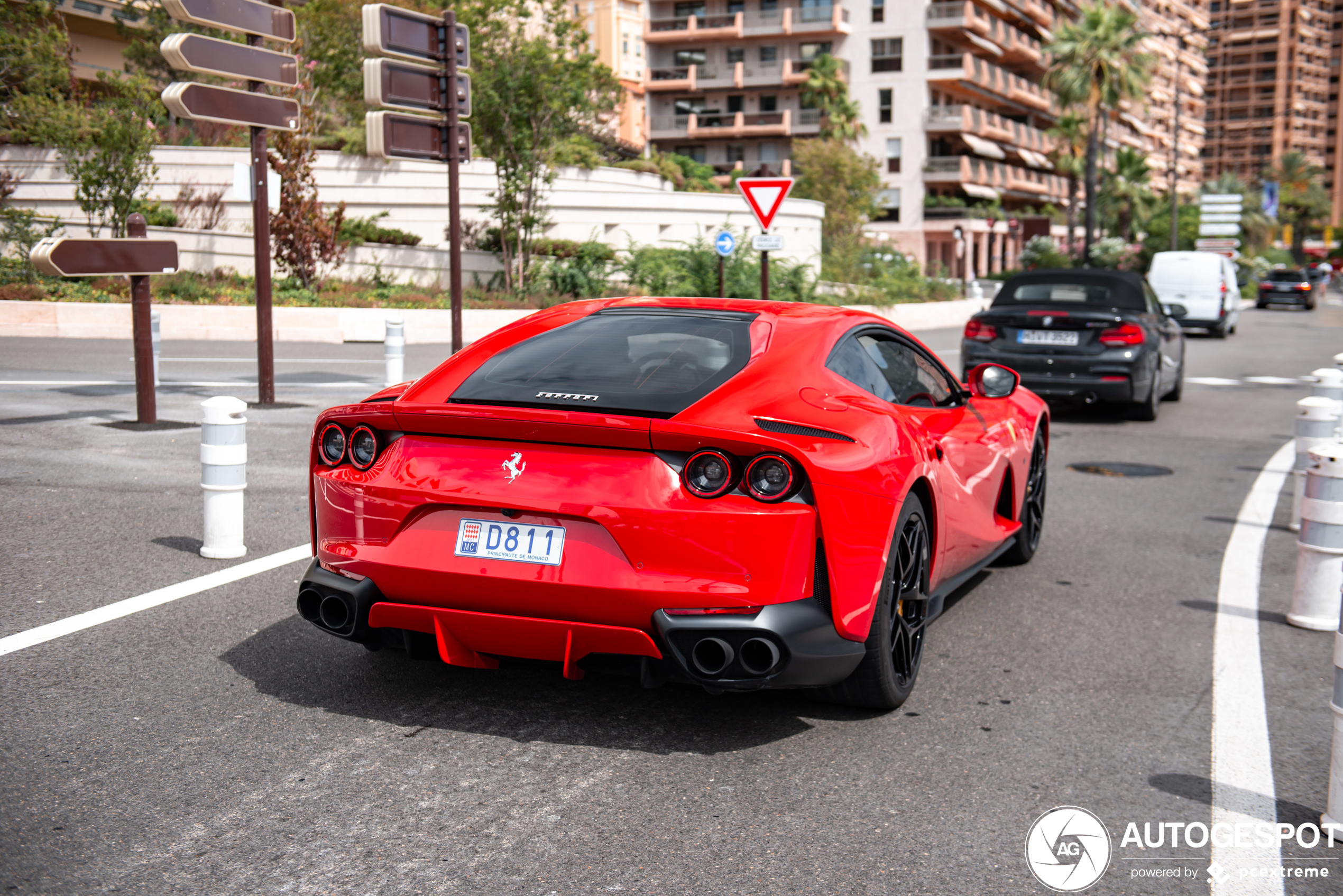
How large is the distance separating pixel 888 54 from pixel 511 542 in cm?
7543

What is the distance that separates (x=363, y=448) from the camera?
169 inches

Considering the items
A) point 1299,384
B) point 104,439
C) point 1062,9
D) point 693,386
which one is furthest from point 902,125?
point 693,386

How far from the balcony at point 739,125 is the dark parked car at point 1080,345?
6370 centimetres

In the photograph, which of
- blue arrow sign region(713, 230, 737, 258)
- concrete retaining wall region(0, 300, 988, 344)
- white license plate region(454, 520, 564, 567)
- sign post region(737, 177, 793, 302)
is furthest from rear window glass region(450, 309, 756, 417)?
blue arrow sign region(713, 230, 737, 258)

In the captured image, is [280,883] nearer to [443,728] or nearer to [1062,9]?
[443,728]

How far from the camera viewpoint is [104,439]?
10180 millimetres

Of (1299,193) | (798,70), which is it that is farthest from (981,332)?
(1299,193)

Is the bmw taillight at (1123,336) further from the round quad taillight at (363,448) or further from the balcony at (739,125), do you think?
the balcony at (739,125)

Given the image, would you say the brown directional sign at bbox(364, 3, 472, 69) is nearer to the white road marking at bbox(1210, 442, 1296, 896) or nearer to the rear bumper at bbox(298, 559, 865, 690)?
the white road marking at bbox(1210, 442, 1296, 896)

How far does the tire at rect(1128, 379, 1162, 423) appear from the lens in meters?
13.7

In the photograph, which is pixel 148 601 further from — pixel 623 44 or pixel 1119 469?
pixel 623 44

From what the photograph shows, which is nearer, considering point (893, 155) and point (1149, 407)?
point (1149, 407)

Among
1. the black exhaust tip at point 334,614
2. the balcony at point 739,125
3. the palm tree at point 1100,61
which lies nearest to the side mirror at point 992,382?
the black exhaust tip at point 334,614

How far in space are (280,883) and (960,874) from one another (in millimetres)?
1681
